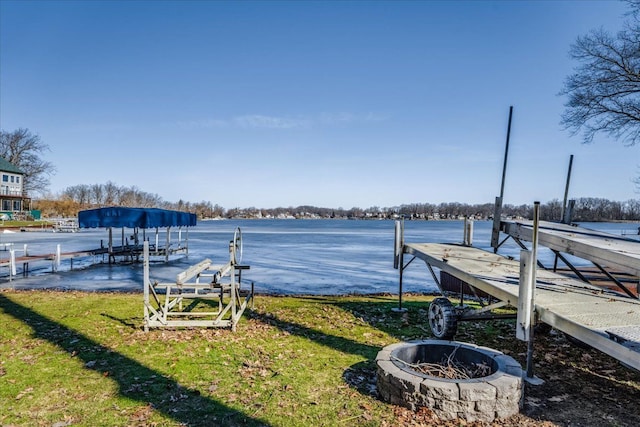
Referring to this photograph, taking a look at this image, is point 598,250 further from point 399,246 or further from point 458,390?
point 399,246

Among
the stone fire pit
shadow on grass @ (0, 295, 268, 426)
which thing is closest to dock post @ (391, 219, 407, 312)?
the stone fire pit

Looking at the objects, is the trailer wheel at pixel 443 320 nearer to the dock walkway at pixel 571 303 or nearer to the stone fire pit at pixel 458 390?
the dock walkway at pixel 571 303

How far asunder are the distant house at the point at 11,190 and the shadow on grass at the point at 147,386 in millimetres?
71705

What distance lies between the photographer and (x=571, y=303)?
5.23 m

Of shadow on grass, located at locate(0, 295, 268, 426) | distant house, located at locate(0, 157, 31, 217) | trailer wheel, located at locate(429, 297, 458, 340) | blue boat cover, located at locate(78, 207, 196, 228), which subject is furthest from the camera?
distant house, located at locate(0, 157, 31, 217)

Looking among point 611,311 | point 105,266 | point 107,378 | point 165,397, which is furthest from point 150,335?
point 105,266

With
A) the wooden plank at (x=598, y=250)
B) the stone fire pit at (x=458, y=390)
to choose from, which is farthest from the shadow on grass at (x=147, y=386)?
the wooden plank at (x=598, y=250)

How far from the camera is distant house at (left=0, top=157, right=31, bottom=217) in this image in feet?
220

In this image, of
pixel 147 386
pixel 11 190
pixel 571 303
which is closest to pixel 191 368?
pixel 147 386

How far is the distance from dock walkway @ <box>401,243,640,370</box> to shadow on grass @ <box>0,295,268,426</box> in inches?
134

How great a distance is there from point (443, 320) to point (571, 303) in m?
2.22

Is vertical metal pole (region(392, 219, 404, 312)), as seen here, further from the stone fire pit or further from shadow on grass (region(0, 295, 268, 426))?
shadow on grass (region(0, 295, 268, 426))

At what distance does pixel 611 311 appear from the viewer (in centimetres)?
491

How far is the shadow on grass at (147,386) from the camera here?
4.36m
